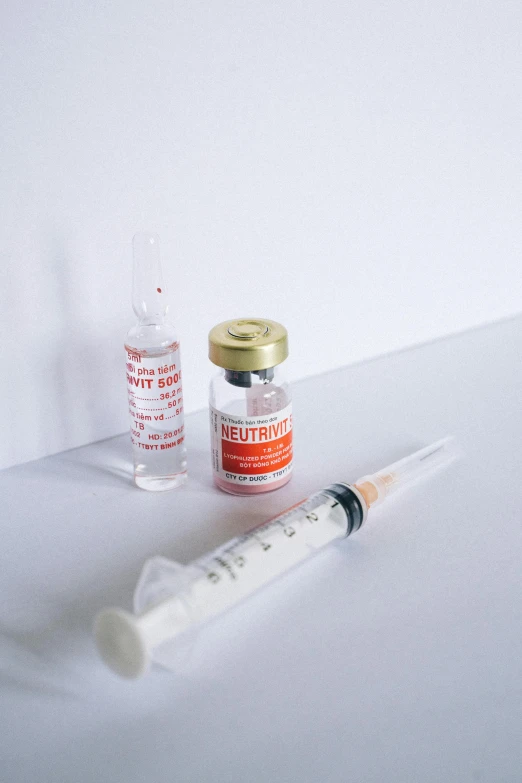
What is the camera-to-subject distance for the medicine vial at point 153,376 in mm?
775

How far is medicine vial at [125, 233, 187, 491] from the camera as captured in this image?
775 millimetres

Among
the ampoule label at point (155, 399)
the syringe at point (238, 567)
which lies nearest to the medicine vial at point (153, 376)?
the ampoule label at point (155, 399)

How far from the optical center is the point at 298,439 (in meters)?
0.93

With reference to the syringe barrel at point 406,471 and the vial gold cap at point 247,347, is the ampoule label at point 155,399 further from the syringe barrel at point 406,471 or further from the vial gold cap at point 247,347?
the syringe barrel at point 406,471

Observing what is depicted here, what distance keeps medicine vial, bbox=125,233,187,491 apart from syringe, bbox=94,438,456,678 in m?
0.18

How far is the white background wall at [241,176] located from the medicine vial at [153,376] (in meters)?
0.09

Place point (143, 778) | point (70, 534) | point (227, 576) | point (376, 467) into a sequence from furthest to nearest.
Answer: point (376, 467) → point (70, 534) → point (227, 576) → point (143, 778)

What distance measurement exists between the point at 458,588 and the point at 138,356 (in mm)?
388

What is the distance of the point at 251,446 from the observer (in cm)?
78

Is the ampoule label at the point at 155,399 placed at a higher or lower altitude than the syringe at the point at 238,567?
higher

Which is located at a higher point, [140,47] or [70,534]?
[140,47]

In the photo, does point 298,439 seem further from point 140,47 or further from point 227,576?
point 140,47

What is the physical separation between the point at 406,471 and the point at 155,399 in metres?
0.29

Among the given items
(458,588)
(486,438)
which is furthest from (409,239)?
(458,588)
